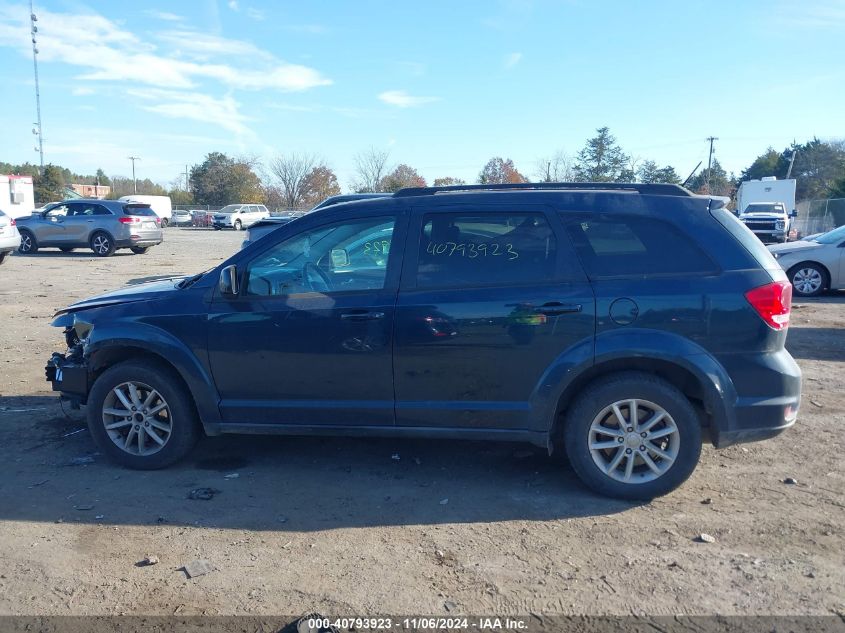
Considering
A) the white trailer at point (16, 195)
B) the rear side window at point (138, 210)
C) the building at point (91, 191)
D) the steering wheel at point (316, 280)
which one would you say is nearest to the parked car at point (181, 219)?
the white trailer at point (16, 195)

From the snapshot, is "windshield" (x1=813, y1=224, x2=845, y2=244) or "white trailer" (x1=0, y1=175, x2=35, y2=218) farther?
"white trailer" (x1=0, y1=175, x2=35, y2=218)

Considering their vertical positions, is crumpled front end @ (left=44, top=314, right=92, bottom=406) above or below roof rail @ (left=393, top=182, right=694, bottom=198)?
below

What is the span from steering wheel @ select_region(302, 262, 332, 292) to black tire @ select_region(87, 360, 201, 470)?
1197mm

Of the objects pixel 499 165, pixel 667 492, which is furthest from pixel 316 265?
pixel 499 165

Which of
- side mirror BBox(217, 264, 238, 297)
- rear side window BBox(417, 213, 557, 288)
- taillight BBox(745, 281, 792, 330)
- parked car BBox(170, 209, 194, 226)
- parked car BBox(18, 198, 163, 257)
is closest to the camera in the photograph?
taillight BBox(745, 281, 792, 330)

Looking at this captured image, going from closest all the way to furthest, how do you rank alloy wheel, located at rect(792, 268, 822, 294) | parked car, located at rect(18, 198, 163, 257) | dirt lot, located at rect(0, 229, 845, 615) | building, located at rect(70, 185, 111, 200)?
1. dirt lot, located at rect(0, 229, 845, 615)
2. alloy wheel, located at rect(792, 268, 822, 294)
3. parked car, located at rect(18, 198, 163, 257)
4. building, located at rect(70, 185, 111, 200)

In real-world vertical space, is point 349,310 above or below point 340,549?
above

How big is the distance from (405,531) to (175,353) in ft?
6.75

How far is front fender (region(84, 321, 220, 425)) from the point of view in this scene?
5.04m

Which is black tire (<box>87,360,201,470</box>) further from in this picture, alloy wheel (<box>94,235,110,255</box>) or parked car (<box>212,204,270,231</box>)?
parked car (<box>212,204,270,231</box>)

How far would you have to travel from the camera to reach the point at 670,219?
465 centimetres

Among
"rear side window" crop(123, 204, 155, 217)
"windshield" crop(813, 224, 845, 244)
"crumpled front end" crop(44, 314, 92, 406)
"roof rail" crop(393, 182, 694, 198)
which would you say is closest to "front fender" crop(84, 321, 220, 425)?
"crumpled front end" crop(44, 314, 92, 406)

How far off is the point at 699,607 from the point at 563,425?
157 cm

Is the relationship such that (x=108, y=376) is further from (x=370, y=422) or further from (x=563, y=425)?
(x=563, y=425)
